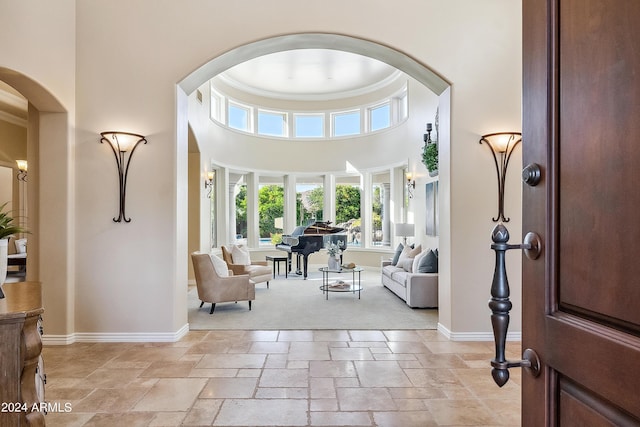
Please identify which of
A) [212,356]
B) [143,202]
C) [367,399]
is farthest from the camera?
[143,202]

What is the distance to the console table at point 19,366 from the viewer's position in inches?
63.0

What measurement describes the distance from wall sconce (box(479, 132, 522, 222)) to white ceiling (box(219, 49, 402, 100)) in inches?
169

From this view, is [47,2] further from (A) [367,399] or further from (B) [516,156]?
(B) [516,156]

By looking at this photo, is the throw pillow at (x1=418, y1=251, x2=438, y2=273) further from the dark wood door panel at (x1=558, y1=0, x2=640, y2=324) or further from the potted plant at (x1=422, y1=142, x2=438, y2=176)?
the dark wood door panel at (x1=558, y1=0, x2=640, y2=324)

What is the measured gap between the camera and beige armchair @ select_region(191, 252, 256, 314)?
5.39 m

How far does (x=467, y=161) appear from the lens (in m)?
4.26

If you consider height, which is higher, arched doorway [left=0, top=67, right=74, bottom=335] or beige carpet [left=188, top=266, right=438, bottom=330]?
arched doorway [left=0, top=67, right=74, bottom=335]

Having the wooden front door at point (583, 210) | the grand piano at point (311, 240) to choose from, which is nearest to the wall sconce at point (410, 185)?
the grand piano at point (311, 240)

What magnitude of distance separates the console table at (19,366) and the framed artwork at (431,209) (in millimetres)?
6170

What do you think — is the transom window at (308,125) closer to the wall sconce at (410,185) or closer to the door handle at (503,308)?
the wall sconce at (410,185)

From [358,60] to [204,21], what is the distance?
4.45m

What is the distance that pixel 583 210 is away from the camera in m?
0.85

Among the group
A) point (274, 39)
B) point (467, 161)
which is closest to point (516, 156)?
point (467, 161)

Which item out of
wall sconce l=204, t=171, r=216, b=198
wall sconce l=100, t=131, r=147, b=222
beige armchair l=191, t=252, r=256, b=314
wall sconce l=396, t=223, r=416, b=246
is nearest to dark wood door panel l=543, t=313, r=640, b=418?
wall sconce l=100, t=131, r=147, b=222
